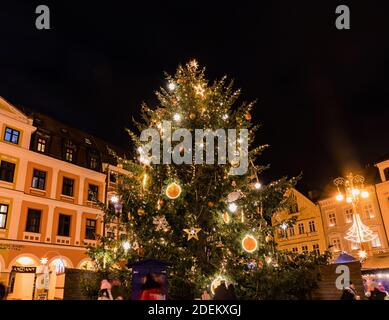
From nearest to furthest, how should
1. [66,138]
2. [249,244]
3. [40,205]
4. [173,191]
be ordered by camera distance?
[249,244], [173,191], [40,205], [66,138]

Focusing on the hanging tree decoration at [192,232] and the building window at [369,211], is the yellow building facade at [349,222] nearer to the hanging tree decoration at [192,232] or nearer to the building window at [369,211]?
the building window at [369,211]

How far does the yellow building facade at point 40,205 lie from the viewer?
20.1 metres

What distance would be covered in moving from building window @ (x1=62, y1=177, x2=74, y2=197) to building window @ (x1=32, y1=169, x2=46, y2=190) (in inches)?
64.7

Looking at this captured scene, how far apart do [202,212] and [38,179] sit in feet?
57.2

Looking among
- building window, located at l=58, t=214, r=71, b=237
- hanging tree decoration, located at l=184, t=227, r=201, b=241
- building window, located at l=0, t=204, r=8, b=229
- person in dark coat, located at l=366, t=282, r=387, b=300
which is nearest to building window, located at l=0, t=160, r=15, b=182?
building window, located at l=0, t=204, r=8, b=229

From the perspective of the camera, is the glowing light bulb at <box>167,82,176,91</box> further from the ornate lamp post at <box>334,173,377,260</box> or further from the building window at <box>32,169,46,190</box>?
the building window at <box>32,169,46,190</box>

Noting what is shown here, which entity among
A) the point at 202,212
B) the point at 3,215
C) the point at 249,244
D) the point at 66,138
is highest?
the point at 66,138

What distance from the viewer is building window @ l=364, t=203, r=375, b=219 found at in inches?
1101

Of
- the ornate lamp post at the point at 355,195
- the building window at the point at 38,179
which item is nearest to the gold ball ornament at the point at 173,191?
the ornate lamp post at the point at 355,195

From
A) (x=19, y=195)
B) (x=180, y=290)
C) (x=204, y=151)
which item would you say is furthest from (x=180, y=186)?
(x=19, y=195)

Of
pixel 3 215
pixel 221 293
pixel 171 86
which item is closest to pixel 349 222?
pixel 171 86

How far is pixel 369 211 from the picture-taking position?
2831 centimetres

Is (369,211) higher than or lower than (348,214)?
lower

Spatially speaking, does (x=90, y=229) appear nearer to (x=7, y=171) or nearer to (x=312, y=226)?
(x=7, y=171)
